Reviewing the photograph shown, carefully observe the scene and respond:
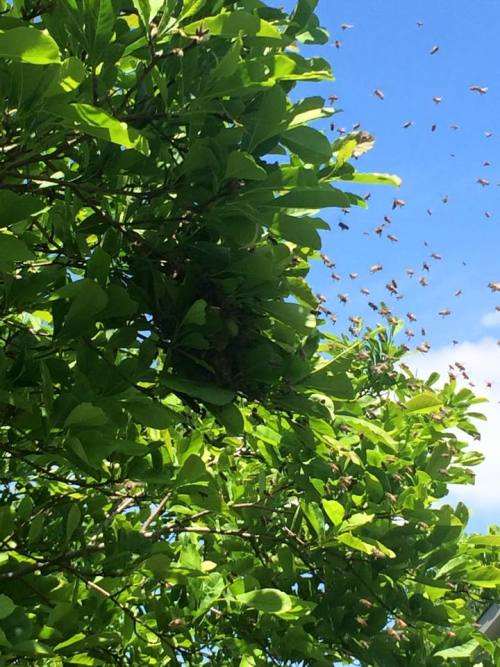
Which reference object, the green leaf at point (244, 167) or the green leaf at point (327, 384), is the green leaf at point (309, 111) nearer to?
the green leaf at point (244, 167)

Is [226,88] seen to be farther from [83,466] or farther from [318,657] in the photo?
[318,657]

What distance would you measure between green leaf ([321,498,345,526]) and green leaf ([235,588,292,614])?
0.46 metres

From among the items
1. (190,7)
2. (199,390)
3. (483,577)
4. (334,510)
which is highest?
(190,7)

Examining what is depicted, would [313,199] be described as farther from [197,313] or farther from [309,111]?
[197,313]

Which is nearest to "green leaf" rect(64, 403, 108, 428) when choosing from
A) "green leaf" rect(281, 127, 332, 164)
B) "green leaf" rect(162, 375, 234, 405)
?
"green leaf" rect(162, 375, 234, 405)

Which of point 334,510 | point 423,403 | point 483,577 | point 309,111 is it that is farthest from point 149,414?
point 483,577

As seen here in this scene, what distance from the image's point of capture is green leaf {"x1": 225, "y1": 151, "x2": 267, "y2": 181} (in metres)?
2.06

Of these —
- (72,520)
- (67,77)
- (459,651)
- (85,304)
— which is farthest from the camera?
(459,651)


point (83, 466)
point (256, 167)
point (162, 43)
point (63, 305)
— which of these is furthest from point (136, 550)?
point (162, 43)

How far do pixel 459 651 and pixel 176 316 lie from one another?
227 cm

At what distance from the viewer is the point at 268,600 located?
275 centimetres

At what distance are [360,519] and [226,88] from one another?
5.90ft

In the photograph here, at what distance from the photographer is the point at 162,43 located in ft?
7.02

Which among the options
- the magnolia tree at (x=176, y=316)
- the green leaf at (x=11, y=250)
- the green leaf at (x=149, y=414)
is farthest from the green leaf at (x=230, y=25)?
the green leaf at (x=149, y=414)
